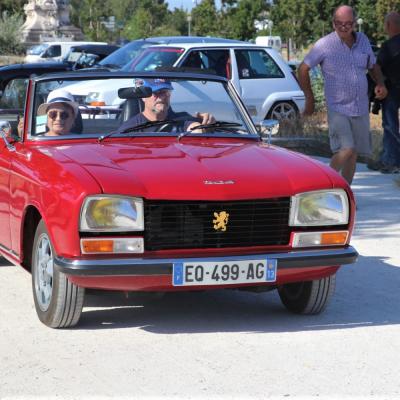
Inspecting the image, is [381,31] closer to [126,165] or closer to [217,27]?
[217,27]

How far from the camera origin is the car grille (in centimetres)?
598

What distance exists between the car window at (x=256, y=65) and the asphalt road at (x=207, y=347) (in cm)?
1128

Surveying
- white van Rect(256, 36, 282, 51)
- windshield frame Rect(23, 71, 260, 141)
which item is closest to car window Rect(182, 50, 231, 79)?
windshield frame Rect(23, 71, 260, 141)

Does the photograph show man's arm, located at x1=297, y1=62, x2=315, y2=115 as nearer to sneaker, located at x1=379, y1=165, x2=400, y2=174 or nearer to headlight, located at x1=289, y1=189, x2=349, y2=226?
sneaker, located at x1=379, y1=165, x2=400, y2=174

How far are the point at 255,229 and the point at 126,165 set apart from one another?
78 centimetres

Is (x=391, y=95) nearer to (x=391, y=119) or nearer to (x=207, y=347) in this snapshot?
(x=391, y=119)

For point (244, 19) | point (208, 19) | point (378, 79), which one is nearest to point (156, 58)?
point (378, 79)

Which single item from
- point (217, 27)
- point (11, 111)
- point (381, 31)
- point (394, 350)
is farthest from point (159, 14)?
point (394, 350)

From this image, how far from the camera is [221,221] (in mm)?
6082

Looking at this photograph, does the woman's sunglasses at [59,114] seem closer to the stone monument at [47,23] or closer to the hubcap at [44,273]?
the hubcap at [44,273]

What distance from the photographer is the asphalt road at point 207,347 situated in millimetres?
5195

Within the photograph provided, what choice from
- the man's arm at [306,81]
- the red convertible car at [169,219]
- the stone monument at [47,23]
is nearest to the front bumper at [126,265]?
the red convertible car at [169,219]

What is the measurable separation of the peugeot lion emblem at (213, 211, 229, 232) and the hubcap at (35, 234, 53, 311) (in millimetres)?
900

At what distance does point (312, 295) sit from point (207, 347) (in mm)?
954
